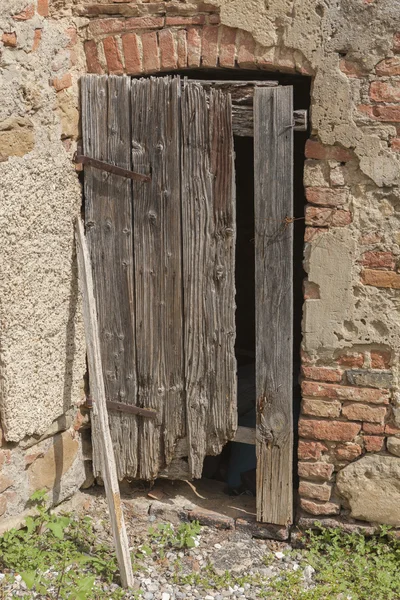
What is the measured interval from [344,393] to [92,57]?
1967 millimetres

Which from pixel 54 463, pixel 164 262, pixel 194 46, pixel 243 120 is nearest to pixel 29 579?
pixel 54 463

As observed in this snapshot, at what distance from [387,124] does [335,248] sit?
578 mm

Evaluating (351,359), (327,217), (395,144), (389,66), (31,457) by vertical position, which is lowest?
(31,457)

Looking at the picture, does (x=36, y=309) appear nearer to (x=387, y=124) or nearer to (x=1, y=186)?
(x=1, y=186)

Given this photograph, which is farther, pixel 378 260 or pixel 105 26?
pixel 105 26

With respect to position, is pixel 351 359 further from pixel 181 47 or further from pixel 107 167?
pixel 181 47

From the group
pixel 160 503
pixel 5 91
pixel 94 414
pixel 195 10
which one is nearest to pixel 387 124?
pixel 195 10

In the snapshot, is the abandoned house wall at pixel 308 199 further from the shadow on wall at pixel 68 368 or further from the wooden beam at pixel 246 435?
the wooden beam at pixel 246 435

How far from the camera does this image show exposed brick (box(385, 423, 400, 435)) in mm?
3449

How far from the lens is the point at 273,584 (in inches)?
135

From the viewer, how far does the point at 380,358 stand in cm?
341

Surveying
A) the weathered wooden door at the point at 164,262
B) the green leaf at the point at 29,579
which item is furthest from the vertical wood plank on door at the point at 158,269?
the green leaf at the point at 29,579

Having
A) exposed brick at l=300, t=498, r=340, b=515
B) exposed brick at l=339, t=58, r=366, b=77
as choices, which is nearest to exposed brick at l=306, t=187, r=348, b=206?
exposed brick at l=339, t=58, r=366, b=77

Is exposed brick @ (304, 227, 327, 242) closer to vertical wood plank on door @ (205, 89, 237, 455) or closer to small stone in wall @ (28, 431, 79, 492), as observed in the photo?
vertical wood plank on door @ (205, 89, 237, 455)
